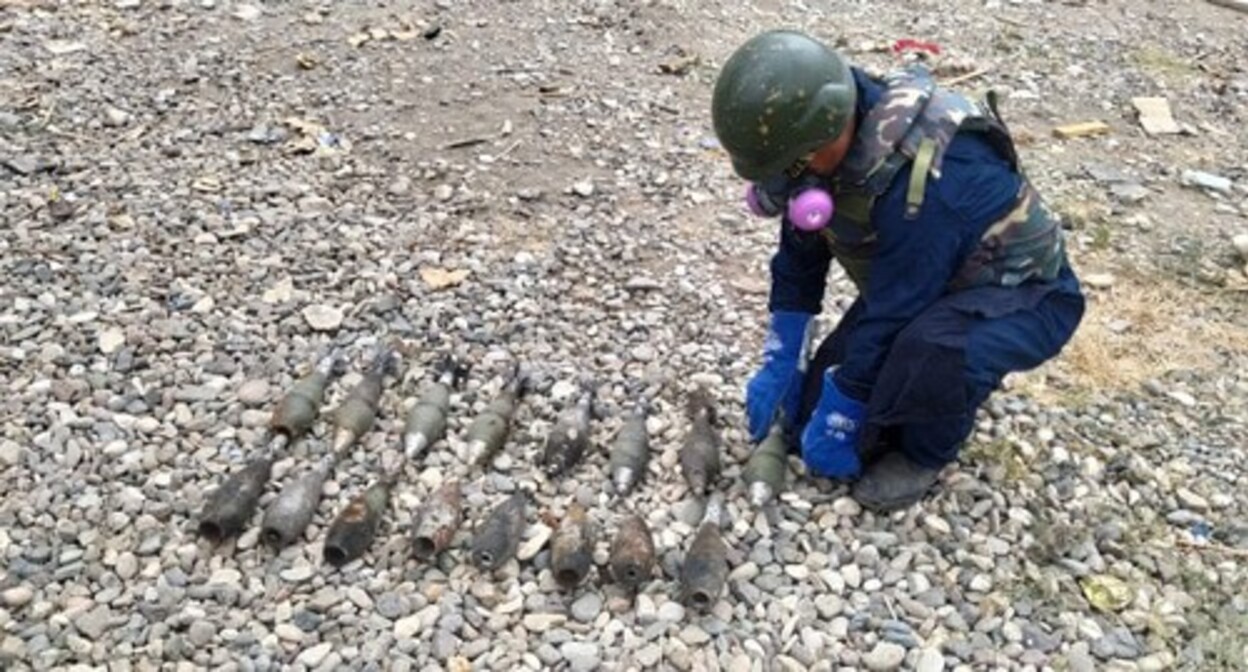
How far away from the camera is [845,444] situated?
402 centimetres

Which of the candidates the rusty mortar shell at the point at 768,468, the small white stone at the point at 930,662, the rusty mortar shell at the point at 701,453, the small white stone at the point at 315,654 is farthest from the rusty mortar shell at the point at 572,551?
the small white stone at the point at 930,662

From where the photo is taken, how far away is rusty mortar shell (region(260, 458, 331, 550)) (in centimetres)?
388

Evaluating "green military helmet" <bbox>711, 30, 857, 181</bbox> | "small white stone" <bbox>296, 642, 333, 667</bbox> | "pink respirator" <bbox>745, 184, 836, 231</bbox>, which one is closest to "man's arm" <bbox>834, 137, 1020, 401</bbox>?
"pink respirator" <bbox>745, 184, 836, 231</bbox>

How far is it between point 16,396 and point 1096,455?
4.03 meters

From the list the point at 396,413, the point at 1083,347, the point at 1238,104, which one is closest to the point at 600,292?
the point at 396,413

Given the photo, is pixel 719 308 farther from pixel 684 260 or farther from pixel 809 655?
pixel 809 655

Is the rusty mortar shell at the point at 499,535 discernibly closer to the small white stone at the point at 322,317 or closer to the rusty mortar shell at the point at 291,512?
the rusty mortar shell at the point at 291,512

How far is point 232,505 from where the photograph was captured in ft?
12.9

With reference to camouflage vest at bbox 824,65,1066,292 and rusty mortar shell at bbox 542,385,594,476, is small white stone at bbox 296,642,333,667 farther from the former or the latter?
camouflage vest at bbox 824,65,1066,292

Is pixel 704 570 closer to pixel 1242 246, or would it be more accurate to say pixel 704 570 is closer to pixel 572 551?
pixel 572 551

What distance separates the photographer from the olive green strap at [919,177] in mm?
3500

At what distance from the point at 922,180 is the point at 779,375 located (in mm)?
1065

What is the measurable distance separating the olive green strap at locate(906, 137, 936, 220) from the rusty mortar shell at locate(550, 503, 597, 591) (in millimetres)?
1426

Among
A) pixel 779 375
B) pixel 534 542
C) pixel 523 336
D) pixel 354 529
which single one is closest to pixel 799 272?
pixel 779 375
